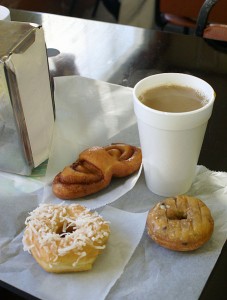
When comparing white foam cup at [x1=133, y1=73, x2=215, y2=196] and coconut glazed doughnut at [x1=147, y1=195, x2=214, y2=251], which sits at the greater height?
white foam cup at [x1=133, y1=73, x2=215, y2=196]

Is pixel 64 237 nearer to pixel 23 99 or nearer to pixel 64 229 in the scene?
pixel 64 229

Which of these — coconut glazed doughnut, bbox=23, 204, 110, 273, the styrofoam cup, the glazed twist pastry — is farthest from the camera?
the styrofoam cup

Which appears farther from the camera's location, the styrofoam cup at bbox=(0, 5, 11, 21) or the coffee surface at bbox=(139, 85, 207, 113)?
the styrofoam cup at bbox=(0, 5, 11, 21)

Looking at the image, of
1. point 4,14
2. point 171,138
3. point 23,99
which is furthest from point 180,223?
point 4,14

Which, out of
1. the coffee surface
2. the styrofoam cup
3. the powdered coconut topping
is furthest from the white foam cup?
the styrofoam cup

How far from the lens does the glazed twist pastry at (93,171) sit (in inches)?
26.4

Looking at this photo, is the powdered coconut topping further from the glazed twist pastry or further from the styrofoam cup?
the styrofoam cup

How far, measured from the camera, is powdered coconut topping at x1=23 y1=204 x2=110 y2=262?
1.83ft

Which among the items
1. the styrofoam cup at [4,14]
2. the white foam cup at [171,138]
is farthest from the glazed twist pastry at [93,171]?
the styrofoam cup at [4,14]

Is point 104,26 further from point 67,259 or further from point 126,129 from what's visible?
point 67,259

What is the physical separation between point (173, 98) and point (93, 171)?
0.55ft

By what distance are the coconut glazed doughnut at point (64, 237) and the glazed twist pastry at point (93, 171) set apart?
53 millimetres

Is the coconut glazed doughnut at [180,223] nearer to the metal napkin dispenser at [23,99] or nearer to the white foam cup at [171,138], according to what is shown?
the white foam cup at [171,138]

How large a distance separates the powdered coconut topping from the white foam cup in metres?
0.12
